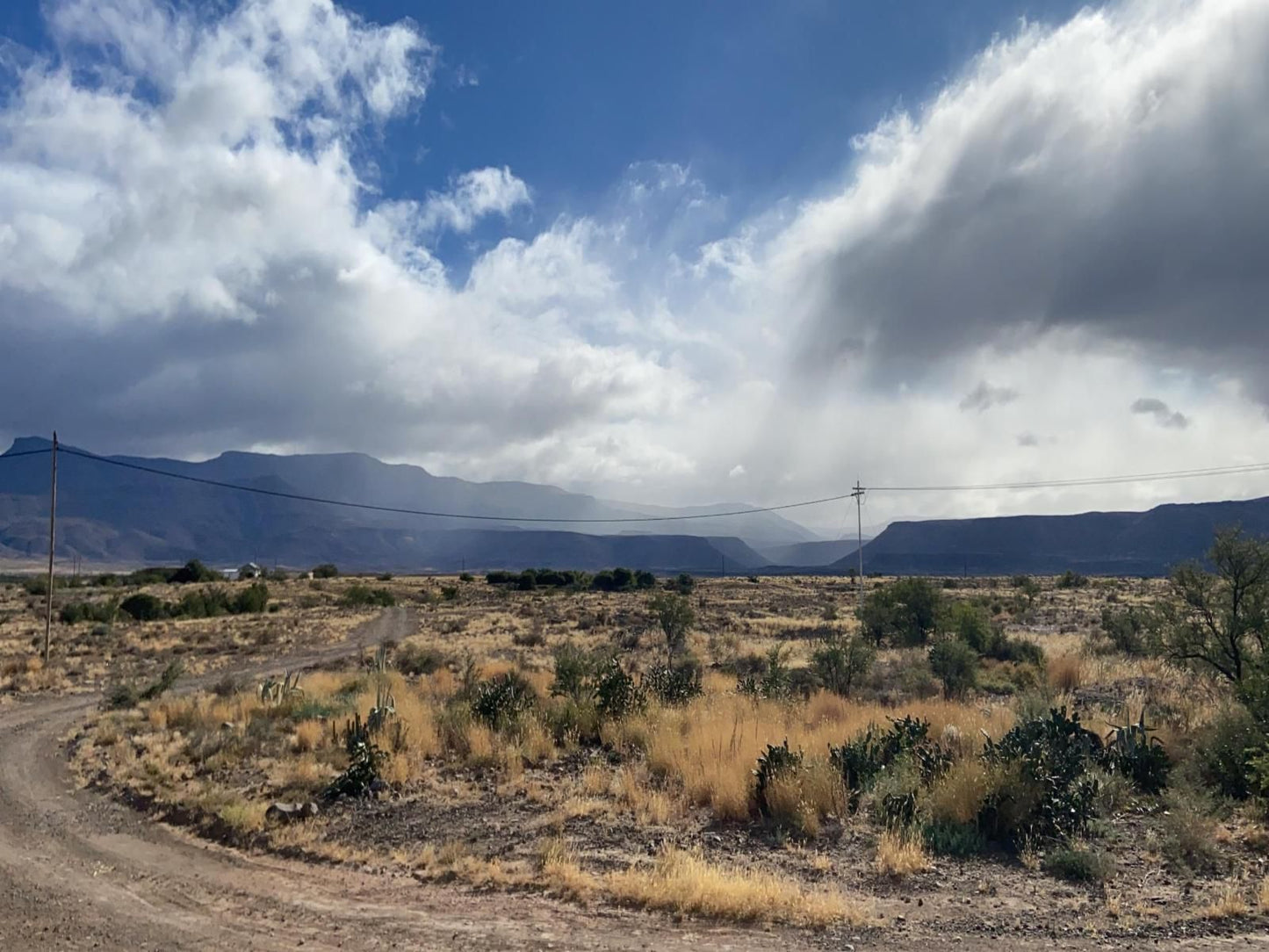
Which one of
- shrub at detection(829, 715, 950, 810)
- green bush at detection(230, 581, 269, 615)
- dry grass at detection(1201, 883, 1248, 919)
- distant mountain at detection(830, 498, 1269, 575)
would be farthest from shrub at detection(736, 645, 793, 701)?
distant mountain at detection(830, 498, 1269, 575)

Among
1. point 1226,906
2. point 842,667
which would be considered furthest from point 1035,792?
point 842,667

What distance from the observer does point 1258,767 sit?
9.29 meters

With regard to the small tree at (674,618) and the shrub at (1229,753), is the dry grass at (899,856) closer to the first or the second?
the shrub at (1229,753)

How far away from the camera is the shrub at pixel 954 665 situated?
19438mm

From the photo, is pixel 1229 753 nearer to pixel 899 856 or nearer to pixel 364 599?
pixel 899 856

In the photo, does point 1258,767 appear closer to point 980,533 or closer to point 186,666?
point 186,666

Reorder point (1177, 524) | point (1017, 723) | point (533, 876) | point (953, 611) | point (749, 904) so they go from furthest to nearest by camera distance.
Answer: point (1177, 524) → point (953, 611) → point (1017, 723) → point (533, 876) → point (749, 904)

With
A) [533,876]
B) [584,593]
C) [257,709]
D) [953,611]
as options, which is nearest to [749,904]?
→ [533,876]

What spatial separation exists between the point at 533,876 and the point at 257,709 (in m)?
12.0

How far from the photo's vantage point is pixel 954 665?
798 inches

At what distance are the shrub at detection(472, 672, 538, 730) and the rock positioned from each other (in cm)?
435

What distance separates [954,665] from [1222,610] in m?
6.84

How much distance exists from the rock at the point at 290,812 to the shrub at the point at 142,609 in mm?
44492

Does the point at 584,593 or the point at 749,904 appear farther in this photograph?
the point at 584,593
